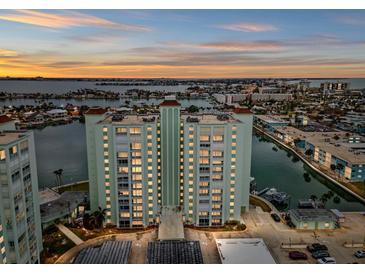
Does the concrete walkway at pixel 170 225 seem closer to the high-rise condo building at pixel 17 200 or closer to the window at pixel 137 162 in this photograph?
the window at pixel 137 162

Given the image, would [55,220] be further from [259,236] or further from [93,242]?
[259,236]

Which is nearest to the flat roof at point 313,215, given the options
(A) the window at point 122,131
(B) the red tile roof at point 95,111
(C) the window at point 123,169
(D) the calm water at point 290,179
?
(D) the calm water at point 290,179

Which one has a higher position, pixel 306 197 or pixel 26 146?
pixel 26 146

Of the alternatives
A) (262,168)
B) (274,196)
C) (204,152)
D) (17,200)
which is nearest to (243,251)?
(204,152)

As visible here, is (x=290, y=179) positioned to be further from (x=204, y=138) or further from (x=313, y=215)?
(x=204, y=138)

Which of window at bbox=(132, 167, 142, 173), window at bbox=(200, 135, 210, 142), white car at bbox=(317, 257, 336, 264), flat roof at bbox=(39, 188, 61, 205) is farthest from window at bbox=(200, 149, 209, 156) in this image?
flat roof at bbox=(39, 188, 61, 205)
